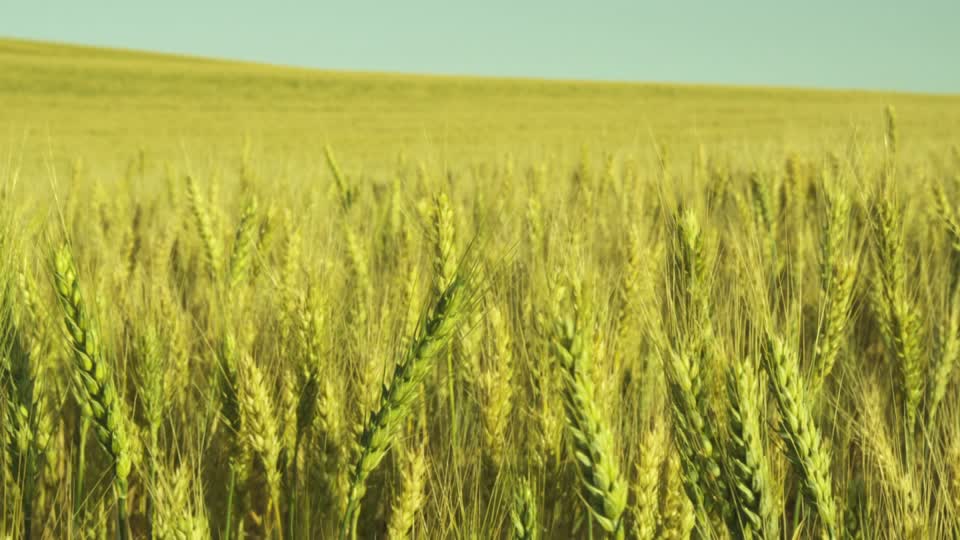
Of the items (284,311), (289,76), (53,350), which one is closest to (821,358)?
(284,311)

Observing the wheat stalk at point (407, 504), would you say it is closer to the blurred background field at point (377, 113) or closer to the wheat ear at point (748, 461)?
the wheat ear at point (748, 461)

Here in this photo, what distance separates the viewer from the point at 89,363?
1.17 metres

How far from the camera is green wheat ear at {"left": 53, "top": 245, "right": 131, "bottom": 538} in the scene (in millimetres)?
1171

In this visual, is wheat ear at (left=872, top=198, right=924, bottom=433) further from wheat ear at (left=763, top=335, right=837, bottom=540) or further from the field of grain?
wheat ear at (left=763, top=335, right=837, bottom=540)

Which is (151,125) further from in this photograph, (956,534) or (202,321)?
(956,534)

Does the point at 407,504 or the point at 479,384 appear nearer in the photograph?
the point at 407,504

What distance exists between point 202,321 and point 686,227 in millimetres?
1595

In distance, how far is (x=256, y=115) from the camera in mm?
21062

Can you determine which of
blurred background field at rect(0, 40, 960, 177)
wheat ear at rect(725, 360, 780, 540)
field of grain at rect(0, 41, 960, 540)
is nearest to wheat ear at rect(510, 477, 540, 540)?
field of grain at rect(0, 41, 960, 540)

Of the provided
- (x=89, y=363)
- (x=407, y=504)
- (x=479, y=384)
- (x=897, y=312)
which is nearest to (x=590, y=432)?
(x=407, y=504)

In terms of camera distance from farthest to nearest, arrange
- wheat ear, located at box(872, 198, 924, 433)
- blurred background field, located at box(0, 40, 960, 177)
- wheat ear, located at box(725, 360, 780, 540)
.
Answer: blurred background field, located at box(0, 40, 960, 177)
wheat ear, located at box(872, 198, 924, 433)
wheat ear, located at box(725, 360, 780, 540)

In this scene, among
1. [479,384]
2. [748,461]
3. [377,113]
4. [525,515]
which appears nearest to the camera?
[748,461]

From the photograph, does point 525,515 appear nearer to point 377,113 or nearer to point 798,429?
point 798,429

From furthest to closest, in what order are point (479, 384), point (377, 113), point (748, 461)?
1. point (377, 113)
2. point (479, 384)
3. point (748, 461)
